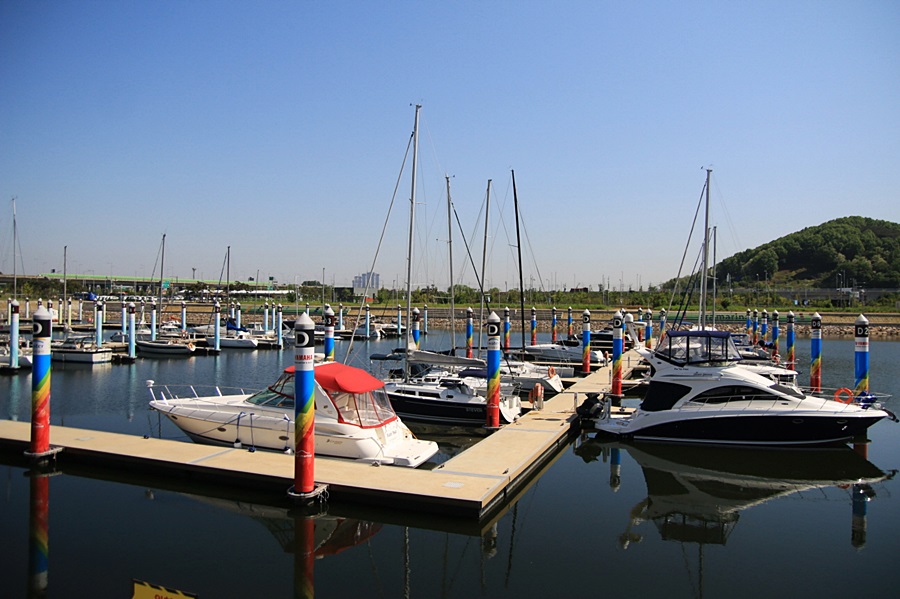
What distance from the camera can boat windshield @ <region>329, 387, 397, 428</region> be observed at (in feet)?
52.9

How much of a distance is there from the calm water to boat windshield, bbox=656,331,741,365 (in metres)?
3.18

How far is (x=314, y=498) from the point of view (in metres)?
13.1

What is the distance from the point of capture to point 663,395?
2019 centimetres

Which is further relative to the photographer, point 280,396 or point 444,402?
point 444,402

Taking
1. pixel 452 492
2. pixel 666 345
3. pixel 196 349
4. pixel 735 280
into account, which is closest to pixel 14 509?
pixel 452 492

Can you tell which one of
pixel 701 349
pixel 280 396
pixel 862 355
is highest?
pixel 701 349

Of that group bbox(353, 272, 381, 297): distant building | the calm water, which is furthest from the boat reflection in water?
bbox(353, 272, 381, 297): distant building

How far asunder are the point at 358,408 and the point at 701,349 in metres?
A: 10.6

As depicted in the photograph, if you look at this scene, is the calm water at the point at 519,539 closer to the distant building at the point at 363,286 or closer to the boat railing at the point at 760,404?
the boat railing at the point at 760,404

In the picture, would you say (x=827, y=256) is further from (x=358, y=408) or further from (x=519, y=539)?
(x=519, y=539)

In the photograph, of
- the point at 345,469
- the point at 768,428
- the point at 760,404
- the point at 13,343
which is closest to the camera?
the point at 345,469

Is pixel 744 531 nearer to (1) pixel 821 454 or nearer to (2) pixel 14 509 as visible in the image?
(1) pixel 821 454

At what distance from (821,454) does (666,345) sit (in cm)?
520

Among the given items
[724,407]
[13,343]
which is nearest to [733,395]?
[724,407]
